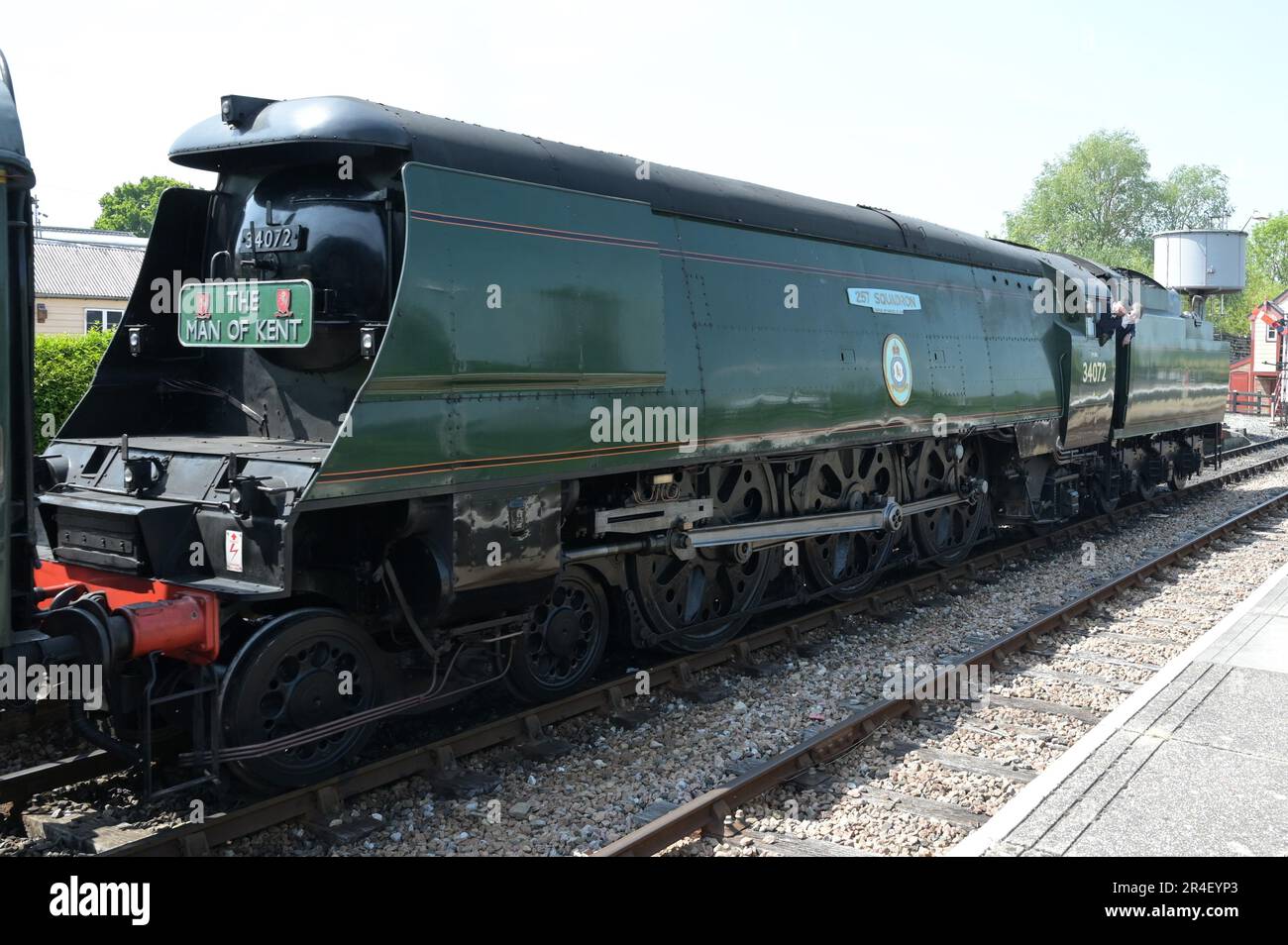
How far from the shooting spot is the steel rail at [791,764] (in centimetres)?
496

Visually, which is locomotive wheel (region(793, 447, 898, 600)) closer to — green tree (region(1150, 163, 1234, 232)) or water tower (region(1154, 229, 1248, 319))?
water tower (region(1154, 229, 1248, 319))

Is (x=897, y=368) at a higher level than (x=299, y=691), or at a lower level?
higher

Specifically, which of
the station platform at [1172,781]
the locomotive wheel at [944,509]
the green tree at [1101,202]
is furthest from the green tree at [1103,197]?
the station platform at [1172,781]

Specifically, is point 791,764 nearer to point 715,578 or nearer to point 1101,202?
point 715,578

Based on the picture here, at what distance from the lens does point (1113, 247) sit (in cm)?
6375

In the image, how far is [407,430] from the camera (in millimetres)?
5234

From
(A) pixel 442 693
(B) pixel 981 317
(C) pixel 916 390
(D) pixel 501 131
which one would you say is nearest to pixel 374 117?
(D) pixel 501 131

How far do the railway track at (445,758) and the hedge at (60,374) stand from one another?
808 centimetres

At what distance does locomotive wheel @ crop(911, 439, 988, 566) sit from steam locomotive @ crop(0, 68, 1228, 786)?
83.6 inches

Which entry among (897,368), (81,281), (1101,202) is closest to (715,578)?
(897,368)

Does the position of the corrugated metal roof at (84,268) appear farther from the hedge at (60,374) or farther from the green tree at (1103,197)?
the green tree at (1103,197)

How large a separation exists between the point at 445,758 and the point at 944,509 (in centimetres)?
735

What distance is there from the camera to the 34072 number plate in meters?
5.77
